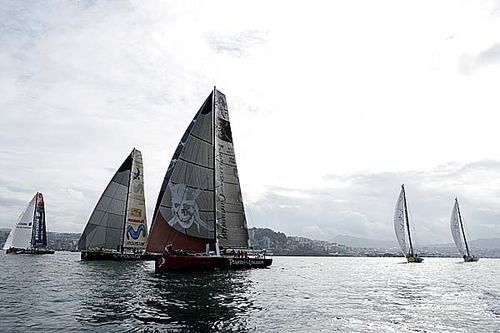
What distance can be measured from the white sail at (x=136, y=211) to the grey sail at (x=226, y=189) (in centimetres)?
2637

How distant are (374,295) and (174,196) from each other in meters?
21.3

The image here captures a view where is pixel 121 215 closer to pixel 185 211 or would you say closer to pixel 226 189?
pixel 226 189

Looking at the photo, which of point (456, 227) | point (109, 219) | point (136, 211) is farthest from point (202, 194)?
point (456, 227)

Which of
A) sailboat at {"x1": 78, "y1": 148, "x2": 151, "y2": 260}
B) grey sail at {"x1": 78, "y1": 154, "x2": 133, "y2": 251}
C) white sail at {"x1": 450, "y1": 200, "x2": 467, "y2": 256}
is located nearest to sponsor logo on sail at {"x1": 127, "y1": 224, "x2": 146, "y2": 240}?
sailboat at {"x1": 78, "y1": 148, "x2": 151, "y2": 260}

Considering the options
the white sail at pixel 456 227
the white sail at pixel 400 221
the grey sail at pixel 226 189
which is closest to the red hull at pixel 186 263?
the grey sail at pixel 226 189

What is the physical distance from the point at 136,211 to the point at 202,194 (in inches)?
1216

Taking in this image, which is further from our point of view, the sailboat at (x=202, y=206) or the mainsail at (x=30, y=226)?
the mainsail at (x=30, y=226)

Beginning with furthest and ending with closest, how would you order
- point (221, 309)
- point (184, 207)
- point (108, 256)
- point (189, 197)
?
point (108, 256), point (189, 197), point (184, 207), point (221, 309)

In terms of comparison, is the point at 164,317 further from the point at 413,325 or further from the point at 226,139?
the point at 226,139

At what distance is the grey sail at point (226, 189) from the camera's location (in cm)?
5025

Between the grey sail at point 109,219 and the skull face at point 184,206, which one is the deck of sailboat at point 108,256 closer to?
the grey sail at point 109,219

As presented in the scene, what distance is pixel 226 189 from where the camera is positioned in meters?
51.8

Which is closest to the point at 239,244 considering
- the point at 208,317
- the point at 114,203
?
the point at 114,203

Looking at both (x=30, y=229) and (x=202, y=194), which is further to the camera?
(x=30, y=229)
